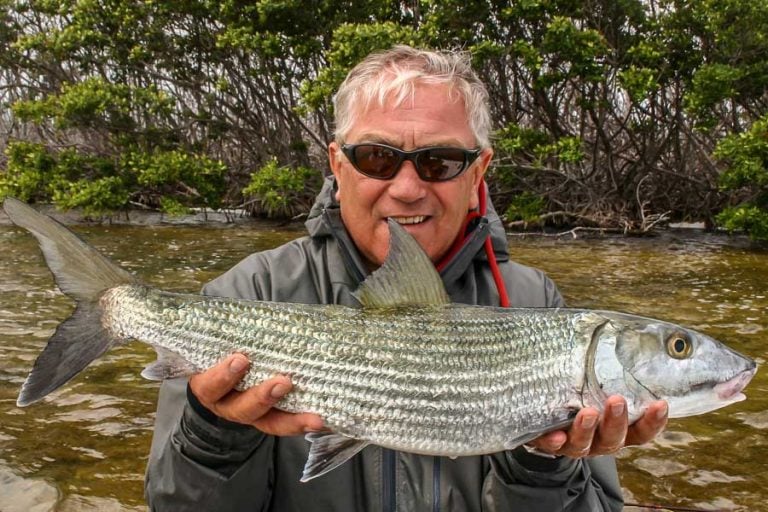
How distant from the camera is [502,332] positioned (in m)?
2.52

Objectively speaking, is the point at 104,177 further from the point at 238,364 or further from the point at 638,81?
the point at 238,364

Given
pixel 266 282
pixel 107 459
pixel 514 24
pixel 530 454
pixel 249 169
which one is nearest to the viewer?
pixel 530 454

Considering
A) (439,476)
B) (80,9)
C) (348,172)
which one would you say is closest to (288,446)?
(439,476)

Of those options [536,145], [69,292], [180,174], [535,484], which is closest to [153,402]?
[69,292]

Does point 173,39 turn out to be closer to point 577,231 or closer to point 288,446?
point 577,231

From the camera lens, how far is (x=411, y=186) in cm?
300

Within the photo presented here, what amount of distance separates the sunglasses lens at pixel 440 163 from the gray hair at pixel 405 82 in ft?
0.73

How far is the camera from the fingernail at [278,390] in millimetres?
2375

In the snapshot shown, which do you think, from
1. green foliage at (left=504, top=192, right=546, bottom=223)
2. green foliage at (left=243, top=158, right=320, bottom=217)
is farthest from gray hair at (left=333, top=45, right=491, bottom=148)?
green foliage at (left=504, top=192, right=546, bottom=223)

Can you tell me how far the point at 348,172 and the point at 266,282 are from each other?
2.02ft

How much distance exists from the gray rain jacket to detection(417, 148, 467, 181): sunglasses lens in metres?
0.28

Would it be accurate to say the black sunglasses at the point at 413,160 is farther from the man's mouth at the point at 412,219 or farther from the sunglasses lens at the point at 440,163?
→ the man's mouth at the point at 412,219

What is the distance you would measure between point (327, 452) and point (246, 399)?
33 centimetres

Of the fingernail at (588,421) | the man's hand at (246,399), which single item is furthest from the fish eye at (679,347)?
the man's hand at (246,399)
